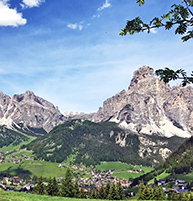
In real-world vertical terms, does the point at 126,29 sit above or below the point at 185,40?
above

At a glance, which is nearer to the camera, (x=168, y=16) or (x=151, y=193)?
(x=168, y=16)

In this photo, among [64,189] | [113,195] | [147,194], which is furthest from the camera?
[113,195]

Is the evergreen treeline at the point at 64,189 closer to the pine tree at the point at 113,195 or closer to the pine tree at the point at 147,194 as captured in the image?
the pine tree at the point at 113,195

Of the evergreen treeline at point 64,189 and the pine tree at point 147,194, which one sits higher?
the evergreen treeline at point 64,189

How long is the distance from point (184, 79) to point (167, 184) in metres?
208

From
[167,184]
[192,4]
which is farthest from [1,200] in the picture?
[167,184]

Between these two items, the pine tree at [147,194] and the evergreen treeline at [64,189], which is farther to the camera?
the pine tree at [147,194]

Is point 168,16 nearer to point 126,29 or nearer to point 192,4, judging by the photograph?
point 192,4

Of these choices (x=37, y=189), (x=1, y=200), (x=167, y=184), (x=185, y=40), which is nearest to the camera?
(x=185, y=40)

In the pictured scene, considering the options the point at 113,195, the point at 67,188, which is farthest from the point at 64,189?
the point at 113,195

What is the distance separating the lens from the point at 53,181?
89375 mm

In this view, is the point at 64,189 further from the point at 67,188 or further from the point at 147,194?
the point at 147,194

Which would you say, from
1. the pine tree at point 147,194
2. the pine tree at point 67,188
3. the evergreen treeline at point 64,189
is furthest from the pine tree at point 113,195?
the pine tree at point 67,188

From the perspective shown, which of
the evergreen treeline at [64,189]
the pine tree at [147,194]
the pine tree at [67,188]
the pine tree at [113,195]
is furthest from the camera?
the pine tree at [113,195]
